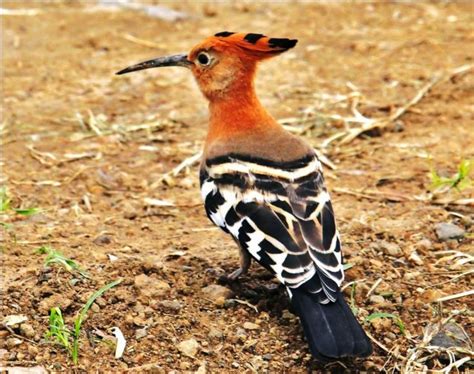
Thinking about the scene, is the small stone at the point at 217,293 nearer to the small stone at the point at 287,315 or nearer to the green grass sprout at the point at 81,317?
the small stone at the point at 287,315

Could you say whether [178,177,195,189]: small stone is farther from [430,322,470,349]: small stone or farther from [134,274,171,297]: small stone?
[430,322,470,349]: small stone

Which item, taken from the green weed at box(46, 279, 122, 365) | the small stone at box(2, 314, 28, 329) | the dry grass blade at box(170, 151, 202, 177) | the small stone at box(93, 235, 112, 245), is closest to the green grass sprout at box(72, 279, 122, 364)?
the green weed at box(46, 279, 122, 365)

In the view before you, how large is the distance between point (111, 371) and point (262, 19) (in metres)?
6.04

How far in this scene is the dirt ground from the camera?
153 inches

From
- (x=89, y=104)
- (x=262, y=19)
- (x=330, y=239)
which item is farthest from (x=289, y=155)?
(x=262, y=19)

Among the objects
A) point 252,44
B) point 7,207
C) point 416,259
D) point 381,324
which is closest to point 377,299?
point 381,324

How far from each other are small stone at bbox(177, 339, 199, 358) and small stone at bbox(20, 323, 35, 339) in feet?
1.99

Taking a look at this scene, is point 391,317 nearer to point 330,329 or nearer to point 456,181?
point 330,329

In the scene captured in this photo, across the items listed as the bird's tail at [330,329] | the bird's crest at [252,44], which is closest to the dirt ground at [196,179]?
the bird's tail at [330,329]

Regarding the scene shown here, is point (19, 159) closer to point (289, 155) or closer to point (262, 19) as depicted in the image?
point (289, 155)

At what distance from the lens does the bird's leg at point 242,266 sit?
441 cm

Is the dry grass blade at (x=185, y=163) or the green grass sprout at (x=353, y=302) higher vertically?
the green grass sprout at (x=353, y=302)

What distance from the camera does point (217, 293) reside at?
14.0 feet

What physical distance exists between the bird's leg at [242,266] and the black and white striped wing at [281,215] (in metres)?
0.18
